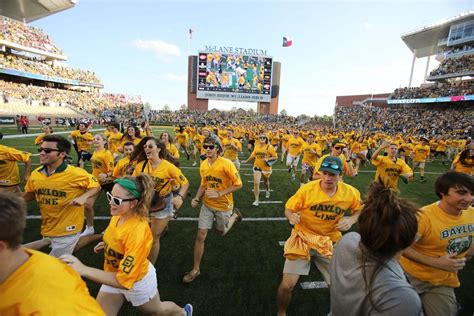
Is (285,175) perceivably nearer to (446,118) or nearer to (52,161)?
(52,161)

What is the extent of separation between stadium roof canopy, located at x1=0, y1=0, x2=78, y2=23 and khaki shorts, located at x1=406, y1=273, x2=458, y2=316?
7048 cm

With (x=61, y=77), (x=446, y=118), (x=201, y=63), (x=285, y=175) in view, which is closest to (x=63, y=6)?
(x=61, y=77)

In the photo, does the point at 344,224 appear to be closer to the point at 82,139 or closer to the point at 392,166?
the point at 392,166

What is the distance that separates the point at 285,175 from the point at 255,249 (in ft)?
25.3

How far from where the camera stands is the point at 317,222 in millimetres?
3262

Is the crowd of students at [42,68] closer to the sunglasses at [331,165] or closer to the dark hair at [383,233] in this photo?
the sunglasses at [331,165]

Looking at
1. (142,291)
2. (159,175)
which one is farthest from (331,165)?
(159,175)

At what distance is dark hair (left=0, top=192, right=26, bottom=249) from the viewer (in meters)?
1.25

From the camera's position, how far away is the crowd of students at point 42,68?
4370cm

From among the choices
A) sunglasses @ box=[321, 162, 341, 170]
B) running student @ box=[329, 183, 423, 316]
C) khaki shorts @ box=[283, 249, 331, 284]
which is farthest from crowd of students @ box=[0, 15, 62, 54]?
running student @ box=[329, 183, 423, 316]

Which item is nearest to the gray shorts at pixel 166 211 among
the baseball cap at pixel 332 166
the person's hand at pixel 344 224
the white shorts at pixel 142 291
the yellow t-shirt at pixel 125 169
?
the yellow t-shirt at pixel 125 169

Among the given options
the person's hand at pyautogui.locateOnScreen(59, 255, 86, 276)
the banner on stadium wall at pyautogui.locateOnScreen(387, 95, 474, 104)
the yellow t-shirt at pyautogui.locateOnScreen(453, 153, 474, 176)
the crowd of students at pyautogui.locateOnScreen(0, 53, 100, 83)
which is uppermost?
the crowd of students at pyautogui.locateOnScreen(0, 53, 100, 83)

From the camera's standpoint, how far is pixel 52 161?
3287 millimetres

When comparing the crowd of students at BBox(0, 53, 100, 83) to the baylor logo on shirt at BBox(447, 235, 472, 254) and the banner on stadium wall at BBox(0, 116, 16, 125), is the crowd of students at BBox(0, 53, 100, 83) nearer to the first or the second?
the banner on stadium wall at BBox(0, 116, 16, 125)
